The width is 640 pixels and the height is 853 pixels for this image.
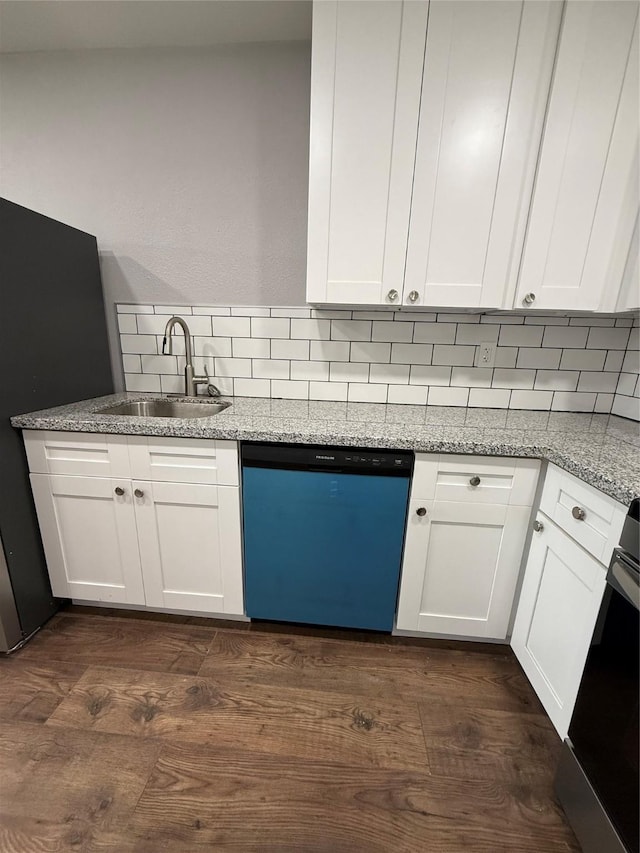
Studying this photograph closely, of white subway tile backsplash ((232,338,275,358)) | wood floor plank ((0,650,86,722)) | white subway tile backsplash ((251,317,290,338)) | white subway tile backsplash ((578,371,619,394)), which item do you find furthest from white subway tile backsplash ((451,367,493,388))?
wood floor plank ((0,650,86,722))

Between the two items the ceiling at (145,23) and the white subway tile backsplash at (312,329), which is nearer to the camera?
the ceiling at (145,23)

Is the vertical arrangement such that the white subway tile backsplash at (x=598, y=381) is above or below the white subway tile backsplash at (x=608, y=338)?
below

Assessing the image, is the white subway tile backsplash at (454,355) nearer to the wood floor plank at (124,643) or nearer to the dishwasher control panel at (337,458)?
the dishwasher control panel at (337,458)

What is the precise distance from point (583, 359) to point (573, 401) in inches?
8.2

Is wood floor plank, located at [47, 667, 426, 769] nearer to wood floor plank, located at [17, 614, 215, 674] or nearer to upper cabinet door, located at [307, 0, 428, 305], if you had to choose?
wood floor plank, located at [17, 614, 215, 674]

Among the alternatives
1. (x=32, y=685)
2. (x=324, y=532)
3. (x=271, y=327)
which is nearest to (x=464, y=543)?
(x=324, y=532)

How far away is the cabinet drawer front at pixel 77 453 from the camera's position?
1376mm

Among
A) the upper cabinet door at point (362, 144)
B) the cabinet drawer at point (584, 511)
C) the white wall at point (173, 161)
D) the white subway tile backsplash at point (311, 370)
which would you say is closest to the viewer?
the cabinet drawer at point (584, 511)

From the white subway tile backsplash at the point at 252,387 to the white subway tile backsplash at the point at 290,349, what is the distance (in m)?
0.16

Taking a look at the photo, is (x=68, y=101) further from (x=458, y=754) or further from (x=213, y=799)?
(x=458, y=754)

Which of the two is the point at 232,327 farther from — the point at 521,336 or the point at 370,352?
the point at 521,336

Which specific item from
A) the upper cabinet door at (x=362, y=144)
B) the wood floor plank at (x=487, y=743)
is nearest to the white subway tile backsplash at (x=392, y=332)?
the upper cabinet door at (x=362, y=144)

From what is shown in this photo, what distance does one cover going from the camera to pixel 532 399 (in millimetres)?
1771

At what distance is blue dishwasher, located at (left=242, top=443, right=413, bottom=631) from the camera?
1.30m
